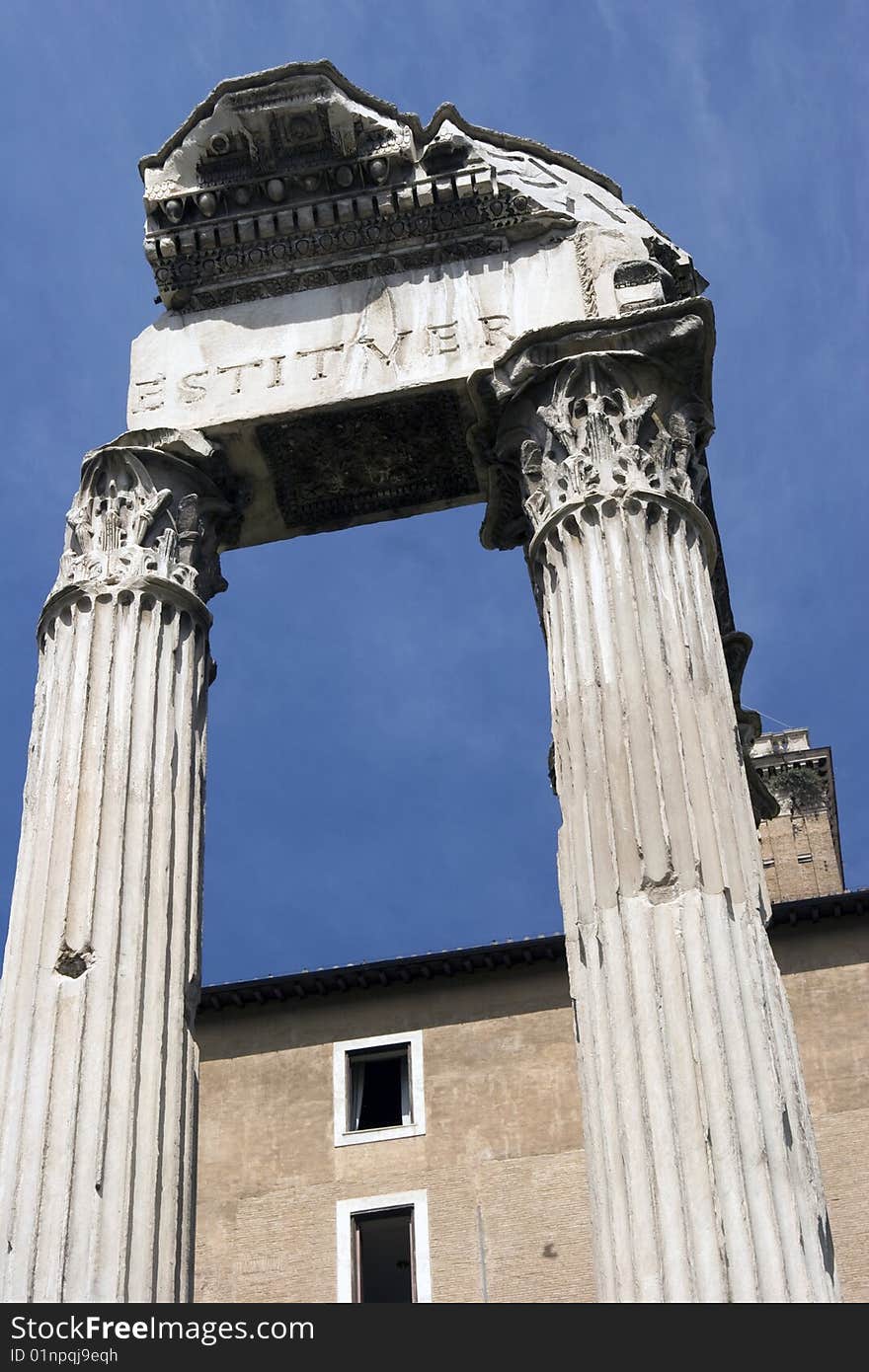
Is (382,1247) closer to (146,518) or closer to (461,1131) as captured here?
(461,1131)

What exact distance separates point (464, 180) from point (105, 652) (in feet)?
17.6

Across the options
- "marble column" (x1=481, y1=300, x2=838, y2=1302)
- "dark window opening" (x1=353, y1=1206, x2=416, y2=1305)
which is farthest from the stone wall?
"marble column" (x1=481, y1=300, x2=838, y2=1302)

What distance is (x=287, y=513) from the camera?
17.1 meters

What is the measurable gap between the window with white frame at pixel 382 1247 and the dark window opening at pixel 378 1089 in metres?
1.28

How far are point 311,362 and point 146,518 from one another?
7.02 ft

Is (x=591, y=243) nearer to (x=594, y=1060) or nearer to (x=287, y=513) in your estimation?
(x=287, y=513)

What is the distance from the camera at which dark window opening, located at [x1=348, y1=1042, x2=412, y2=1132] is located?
31.4 m

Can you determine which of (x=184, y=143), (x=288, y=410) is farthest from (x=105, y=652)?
(x=184, y=143)

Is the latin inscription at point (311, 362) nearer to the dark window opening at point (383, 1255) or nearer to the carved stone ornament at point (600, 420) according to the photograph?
the carved stone ornament at point (600, 420)

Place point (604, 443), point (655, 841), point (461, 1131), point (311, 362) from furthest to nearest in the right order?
point (461, 1131)
point (311, 362)
point (604, 443)
point (655, 841)

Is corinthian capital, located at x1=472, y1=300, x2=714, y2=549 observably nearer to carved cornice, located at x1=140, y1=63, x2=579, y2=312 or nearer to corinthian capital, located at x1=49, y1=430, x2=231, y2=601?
carved cornice, located at x1=140, y1=63, x2=579, y2=312

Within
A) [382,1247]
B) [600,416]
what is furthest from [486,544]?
[382,1247]

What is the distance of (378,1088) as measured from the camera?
31797 millimetres
